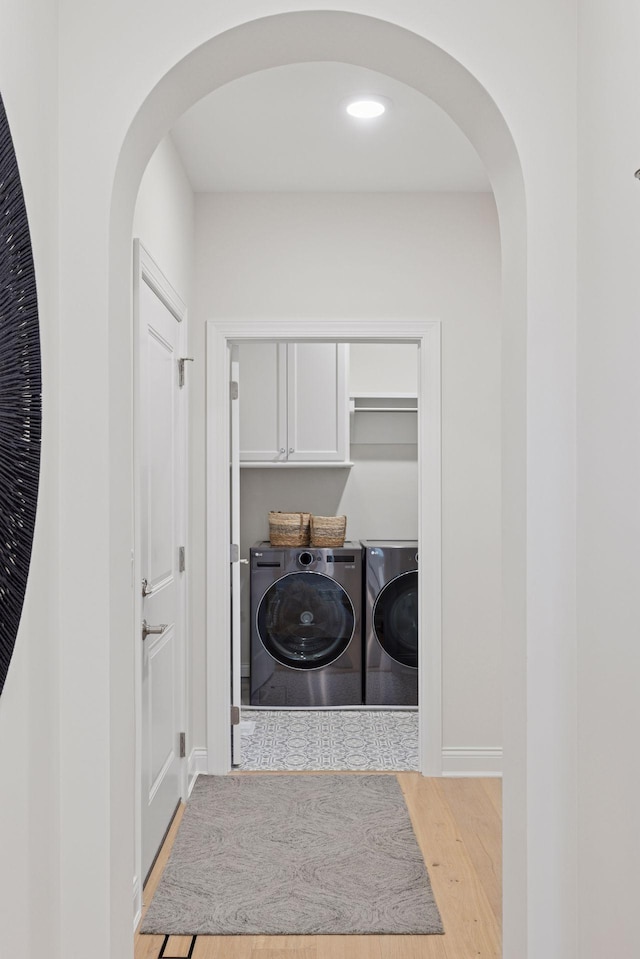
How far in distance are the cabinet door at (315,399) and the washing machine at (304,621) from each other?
24.8 inches

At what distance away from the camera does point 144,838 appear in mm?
2551

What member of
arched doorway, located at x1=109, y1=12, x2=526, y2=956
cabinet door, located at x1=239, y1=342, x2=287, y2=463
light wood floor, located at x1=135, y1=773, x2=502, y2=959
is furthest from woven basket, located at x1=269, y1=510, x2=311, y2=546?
arched doorway, located at x1=109, y1=12, x2=526, y2=956

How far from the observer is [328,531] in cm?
471

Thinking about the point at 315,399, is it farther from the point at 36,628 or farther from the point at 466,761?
the point at 36,628

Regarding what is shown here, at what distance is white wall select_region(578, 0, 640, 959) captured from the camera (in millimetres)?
1228

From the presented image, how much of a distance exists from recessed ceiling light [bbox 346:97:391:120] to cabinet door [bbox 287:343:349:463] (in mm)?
1972

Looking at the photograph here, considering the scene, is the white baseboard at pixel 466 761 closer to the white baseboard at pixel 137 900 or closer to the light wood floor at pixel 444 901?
the light wood floor at pixel 444 901

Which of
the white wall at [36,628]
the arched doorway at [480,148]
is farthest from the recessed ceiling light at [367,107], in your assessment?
the white wall at [36,628]

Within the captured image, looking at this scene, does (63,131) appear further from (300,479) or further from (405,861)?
(300,479)

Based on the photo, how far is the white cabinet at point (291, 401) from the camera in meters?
4.72

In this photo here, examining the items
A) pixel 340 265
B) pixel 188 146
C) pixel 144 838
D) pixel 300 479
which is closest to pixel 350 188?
pixel 340 265

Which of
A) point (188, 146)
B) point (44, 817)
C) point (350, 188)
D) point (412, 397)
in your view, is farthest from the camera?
point (412, 397)

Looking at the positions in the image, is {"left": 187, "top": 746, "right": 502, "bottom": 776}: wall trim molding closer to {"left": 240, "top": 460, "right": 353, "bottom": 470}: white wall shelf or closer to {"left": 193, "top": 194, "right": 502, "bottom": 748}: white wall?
{"left": 193, "top": 194, "right": 502, "bottom": 748}: white wall

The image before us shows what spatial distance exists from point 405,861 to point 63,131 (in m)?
2.47
